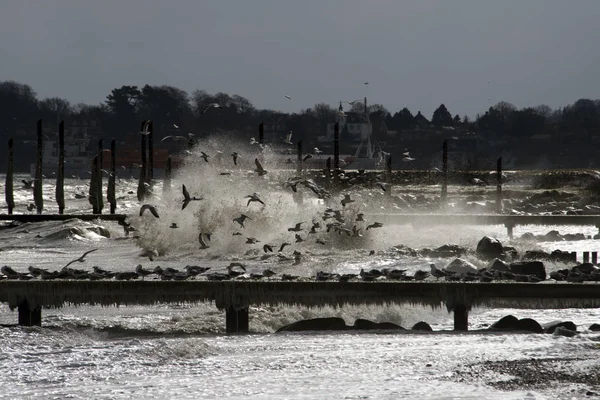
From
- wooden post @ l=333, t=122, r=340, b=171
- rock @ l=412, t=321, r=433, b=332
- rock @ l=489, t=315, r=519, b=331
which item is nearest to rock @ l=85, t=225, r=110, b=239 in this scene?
wooden post @ l=333, t=122, r=340, b=171

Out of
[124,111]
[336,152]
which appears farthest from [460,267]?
[124,111]

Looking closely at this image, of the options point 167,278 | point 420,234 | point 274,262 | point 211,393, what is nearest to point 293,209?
point 420,234

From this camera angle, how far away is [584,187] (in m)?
66.2

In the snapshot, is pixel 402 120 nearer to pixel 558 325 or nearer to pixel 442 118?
pixel 442 118

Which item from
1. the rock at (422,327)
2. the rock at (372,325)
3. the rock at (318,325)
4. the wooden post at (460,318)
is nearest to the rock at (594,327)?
the wooden post at (460,318)

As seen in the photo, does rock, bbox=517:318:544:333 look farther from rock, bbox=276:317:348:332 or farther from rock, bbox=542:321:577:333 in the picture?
rock, bbox=276:317:348:332

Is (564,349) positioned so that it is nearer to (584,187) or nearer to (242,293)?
(242,293)

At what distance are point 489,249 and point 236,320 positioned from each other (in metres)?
11.1

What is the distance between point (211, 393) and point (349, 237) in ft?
61.4

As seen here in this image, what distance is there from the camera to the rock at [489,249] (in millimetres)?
24823

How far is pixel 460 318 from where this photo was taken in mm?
15250

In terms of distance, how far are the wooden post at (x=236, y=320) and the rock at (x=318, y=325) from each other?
0.65 m

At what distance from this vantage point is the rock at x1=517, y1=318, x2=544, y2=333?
1452 cm

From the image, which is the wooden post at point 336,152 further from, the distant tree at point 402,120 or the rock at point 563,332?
the distant tree at point 402,120
